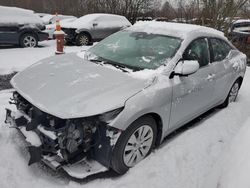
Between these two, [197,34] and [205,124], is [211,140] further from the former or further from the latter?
[197,34]

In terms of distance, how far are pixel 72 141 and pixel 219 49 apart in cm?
314

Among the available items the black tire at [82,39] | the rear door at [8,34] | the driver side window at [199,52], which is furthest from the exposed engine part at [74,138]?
the black tire at [82,39]

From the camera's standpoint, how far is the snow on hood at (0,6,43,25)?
995 centimetres

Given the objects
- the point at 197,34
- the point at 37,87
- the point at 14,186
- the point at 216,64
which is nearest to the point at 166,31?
the point at 197,34

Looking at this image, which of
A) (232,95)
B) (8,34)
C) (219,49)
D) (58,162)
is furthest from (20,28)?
(58,162)

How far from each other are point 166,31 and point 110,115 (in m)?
1.86

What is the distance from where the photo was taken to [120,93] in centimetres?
297

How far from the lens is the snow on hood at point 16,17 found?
32.7 ft

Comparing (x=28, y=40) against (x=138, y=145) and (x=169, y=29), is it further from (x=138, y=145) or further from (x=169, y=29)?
(x=138, y=145)

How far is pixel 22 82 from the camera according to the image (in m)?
3.42

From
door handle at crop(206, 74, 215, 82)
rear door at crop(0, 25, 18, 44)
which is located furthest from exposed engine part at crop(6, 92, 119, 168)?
rear door at crop(0, 25, 18, 44)

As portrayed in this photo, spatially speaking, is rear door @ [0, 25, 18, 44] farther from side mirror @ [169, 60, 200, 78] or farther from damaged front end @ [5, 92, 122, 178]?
side mirror @ [169, 60, 200, 78]

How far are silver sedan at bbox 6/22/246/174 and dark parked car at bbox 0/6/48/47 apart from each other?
22.3 feet

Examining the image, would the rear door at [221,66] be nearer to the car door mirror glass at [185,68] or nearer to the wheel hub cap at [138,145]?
the car door mirror glass at [185,68]
